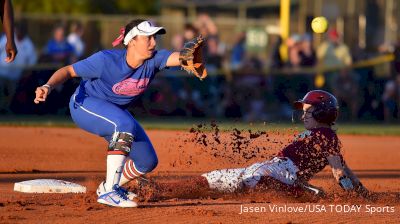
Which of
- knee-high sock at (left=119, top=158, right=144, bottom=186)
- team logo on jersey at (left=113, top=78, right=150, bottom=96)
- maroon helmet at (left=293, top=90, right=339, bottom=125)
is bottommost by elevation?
knee-high sock at (left=119, top=158, right=144, bottom=186)

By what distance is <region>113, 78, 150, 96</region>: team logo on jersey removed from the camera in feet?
25.3

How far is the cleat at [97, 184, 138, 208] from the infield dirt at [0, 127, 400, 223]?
0.22 ft

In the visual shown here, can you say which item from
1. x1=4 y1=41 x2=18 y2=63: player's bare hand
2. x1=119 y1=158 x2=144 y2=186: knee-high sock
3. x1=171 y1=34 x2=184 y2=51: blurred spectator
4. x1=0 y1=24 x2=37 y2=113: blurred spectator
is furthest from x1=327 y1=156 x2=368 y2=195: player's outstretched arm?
x1=171 y1=34 x2=184 y2=51: blurred spectator

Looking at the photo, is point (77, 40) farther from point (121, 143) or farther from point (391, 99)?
point (121, 143)

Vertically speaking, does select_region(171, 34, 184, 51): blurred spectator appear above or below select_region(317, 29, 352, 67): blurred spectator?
above

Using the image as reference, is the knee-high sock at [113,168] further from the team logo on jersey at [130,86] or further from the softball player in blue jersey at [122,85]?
the team logo on jersey at [130,86]

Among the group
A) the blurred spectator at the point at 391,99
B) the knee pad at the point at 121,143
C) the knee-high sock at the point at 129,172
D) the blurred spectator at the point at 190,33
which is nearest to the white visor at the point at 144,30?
the knee pad at the point at 121,143

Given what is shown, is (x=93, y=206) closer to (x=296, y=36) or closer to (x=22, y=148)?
(x=22, y=148)

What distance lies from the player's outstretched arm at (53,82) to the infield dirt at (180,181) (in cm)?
82

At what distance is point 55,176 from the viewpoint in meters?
9.95

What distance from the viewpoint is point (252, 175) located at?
8156 mm

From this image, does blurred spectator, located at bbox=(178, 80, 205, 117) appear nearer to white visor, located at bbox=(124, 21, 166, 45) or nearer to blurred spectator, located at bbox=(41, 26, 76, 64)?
blurred spectator, located at bbox=(41, 26, 76, 64)

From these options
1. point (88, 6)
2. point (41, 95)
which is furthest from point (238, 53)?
point (41, 95)

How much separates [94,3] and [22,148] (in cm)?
2265
